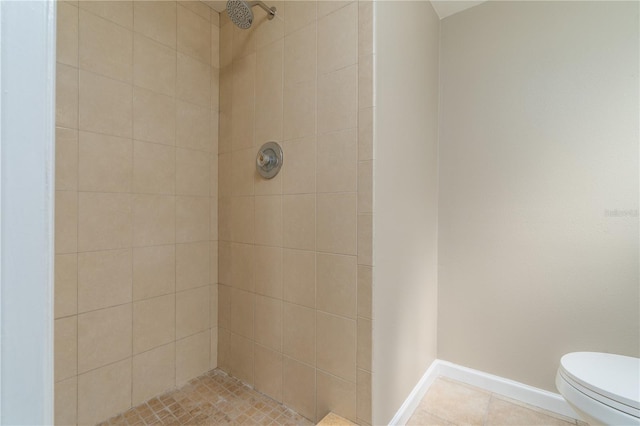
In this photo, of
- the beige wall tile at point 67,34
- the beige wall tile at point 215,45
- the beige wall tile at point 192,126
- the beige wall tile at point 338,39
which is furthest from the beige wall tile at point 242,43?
the beige wall tile at point 67,34

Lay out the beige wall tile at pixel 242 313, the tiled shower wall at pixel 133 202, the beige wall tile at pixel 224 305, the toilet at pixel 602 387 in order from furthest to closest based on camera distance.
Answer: the beige wall tile at pixel 224 305, the beige wall tile at pixel 242 313, the tiled shower wall at pixel 133 202, the toilet at pixel 602 387

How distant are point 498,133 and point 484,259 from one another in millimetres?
710

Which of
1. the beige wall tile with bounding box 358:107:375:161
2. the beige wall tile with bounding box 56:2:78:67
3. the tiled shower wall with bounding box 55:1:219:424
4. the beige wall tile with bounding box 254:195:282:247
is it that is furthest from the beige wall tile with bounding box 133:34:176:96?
the beige wall tile with bounding box 358:107:375:161

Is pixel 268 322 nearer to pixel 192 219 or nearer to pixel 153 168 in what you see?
pixel 192 219

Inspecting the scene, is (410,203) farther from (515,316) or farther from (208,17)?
(208,17)

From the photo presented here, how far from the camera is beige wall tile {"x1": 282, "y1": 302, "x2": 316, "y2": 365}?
1297 mm

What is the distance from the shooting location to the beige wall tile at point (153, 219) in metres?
1.43

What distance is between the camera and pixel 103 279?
1314 mm

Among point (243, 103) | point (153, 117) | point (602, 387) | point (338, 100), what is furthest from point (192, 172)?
point (602, 387)

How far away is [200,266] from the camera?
1.69 m

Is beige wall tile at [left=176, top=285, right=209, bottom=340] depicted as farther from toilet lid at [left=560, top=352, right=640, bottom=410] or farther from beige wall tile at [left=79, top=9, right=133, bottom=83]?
toilet lid at [left=560, top=352, right=640, bottom=410]

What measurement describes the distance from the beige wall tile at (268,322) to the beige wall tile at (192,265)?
0.40 m

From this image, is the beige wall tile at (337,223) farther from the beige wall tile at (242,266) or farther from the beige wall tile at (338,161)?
the beige wall tile at (242,266)

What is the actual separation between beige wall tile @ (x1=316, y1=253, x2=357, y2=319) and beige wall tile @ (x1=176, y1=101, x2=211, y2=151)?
101cm
